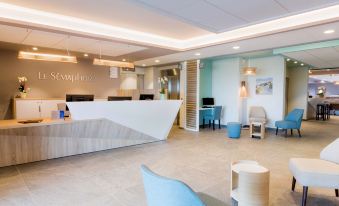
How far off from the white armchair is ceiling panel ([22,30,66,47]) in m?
5.21

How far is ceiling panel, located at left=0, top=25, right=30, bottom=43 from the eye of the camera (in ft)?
14.0

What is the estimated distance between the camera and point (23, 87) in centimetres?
696

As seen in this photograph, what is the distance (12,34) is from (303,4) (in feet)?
19.1

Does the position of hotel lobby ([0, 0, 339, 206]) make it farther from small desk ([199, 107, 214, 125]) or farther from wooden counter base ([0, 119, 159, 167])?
small desk ([199, 107, 214, 125])

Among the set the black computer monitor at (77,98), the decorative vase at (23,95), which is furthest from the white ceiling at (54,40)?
the decorative vase at (23,95)

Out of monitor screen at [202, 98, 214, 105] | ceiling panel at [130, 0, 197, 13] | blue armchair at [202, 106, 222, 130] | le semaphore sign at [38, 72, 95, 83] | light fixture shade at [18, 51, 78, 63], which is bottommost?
blue armchair at [202, 106, 222, 130]

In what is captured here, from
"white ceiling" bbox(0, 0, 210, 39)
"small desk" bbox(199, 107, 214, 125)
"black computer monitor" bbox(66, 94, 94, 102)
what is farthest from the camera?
"small desk" bbox(199, 107, 214, 125)

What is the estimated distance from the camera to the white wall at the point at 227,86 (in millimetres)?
8484

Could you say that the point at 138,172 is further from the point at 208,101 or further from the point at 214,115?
the point at 208,101

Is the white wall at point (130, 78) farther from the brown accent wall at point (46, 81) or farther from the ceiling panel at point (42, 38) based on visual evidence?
the ceiling panel at point (42, 38)

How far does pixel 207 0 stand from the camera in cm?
332

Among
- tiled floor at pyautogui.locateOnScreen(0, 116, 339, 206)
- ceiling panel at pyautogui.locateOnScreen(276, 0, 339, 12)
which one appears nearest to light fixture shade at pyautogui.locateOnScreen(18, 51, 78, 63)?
tiled floor at pyautogui.locateOnScreen(0, 116, 339, 206)

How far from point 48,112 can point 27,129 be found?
316 cm

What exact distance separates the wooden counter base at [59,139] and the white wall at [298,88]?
9.10m
